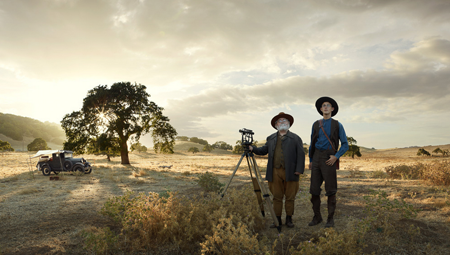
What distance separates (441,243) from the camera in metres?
4.45

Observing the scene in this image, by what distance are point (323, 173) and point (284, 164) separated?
33.0 inches

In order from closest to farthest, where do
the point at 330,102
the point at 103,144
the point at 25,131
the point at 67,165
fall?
the point at 330,102 → the point at 67,165 → the point at 103,144 → the point at 25,131

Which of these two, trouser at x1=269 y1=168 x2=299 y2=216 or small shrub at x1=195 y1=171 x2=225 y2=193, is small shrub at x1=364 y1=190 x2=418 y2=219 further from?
small shrub at x1=195 y1=171 x2=225 y2=193

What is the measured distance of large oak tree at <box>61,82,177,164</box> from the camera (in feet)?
81.9

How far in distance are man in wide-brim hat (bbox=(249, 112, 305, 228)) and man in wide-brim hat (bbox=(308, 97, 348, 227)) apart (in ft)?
1.22

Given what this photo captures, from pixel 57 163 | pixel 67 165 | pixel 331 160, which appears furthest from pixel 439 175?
pixel 57 163

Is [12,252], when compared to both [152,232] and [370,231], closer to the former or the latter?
[152,232]

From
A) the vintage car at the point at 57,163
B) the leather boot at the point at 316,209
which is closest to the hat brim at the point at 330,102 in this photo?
the leather boot at the point at 316,209

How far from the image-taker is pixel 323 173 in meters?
5.16

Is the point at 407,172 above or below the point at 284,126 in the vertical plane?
below

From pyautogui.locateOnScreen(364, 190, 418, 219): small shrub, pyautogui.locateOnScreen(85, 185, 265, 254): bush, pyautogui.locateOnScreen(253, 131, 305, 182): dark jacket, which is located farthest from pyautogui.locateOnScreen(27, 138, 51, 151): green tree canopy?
pyautogui.locateOnScreen(364, 190, 418, 219): small shrub

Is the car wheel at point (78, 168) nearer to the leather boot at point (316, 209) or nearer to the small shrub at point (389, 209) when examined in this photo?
the leather boot at point (316, 209)

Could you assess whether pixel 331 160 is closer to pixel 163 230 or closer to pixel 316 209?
pixel 316 209

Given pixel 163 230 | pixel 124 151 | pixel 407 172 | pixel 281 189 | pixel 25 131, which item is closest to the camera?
pixel 163 230
